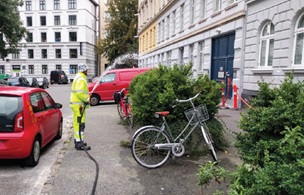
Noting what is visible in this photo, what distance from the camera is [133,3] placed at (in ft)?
155

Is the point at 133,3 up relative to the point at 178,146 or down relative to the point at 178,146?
up

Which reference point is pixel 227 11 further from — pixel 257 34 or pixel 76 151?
pixel 76 151

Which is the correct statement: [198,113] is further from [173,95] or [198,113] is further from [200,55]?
[200,55]

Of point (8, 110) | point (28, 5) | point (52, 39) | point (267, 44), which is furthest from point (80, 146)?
point (28, 5)

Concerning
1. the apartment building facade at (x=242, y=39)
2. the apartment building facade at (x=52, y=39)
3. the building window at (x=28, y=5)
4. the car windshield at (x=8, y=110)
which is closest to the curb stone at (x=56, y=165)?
the car windshield at (x=8, y=110)

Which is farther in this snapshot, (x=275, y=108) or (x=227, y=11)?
(x=227, y=11)

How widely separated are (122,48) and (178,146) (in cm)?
4382

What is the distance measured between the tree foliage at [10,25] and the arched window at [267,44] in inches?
810

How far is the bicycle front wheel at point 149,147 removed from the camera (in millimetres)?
4582

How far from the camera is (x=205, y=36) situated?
16.3 m

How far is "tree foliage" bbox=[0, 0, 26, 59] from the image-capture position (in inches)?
886

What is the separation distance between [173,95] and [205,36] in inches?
474

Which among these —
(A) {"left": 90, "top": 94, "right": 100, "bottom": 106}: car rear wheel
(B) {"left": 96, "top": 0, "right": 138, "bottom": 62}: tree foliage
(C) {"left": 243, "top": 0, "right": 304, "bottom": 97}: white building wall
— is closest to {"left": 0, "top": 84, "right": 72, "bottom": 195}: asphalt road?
(C) {"left": 243, "top": 0, "right": 304, "bottom": 97}: white building wall

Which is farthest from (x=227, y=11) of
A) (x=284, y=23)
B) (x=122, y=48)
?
(x=122, y=48)
